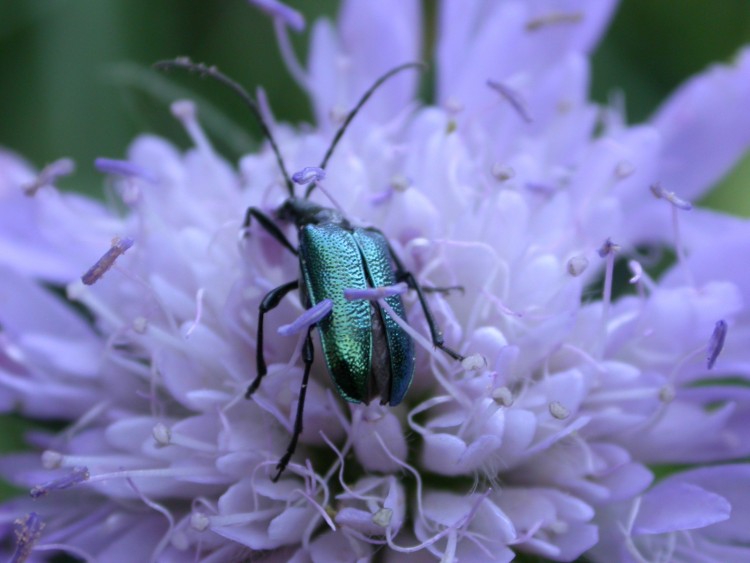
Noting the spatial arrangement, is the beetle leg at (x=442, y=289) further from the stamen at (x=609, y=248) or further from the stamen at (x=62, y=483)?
the stamen at (x=62, y=483)

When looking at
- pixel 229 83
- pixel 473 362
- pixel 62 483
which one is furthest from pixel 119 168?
pixel 473 362

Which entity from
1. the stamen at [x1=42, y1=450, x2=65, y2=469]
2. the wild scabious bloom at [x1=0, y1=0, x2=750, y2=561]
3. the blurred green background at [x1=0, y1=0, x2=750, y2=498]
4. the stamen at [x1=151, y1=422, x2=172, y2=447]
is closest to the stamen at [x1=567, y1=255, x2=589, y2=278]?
the wild scabious bloom at [x1=0, y1=0, x2=750, y2=561]

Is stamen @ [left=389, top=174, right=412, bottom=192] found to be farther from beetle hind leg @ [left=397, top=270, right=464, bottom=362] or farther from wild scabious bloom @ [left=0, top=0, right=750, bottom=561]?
beetle hind leg @ [left=397, top=270, right=464, bottom=362]

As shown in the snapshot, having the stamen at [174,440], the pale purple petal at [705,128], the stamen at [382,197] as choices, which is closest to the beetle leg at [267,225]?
the stamen at [382,197]

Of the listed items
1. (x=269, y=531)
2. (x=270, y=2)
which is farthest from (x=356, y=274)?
(x=270, y=2)

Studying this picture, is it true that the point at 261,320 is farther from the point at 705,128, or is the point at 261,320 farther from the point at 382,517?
Result: the point at 705,128

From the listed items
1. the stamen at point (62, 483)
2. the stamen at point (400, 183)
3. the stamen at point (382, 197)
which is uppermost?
the stamen at point (400, 183)
